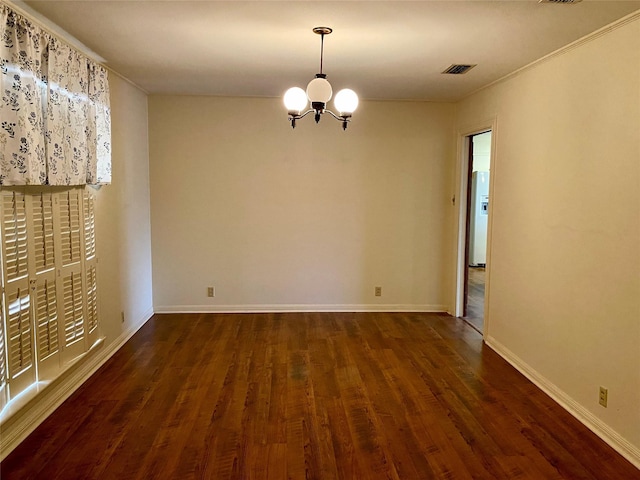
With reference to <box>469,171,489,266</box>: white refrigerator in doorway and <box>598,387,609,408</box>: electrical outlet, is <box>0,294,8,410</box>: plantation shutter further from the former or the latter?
<box>469,171,489,266</box>: white refrigerator in doorway

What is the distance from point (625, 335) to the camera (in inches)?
102

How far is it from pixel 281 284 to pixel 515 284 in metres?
2.60

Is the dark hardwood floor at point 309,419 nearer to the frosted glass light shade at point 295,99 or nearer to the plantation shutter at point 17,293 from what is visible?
the plantation shutter at point 17,293

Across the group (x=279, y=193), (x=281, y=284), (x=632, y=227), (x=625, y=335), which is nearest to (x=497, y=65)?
(x=632, y=227)

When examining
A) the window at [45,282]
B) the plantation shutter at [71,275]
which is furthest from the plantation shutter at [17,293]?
the plantation shutter at [71,275]

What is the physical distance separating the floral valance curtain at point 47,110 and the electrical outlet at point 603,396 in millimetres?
3581

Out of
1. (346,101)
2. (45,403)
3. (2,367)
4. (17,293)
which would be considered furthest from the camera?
(346,101)

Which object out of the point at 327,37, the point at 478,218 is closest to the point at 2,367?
the point at 327,37

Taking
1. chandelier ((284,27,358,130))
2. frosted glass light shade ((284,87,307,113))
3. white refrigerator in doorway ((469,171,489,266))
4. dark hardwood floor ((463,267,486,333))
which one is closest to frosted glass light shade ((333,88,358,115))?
chandelier ((284,27,358,130))

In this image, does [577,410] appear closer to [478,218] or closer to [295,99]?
[295,99]

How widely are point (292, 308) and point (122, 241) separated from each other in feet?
6.76

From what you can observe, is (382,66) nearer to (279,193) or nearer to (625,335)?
(279,193)

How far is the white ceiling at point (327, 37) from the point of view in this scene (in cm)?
248

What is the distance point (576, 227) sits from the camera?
3.03 meters
